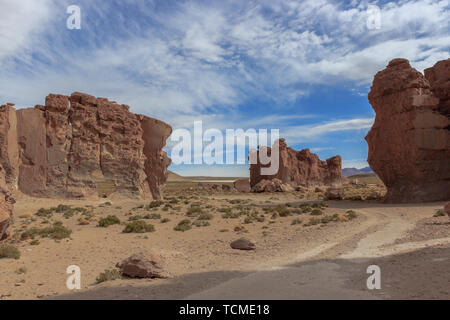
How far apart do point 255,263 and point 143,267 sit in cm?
280

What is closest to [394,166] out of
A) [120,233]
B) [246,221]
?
[246,221]

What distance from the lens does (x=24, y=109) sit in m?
21.9

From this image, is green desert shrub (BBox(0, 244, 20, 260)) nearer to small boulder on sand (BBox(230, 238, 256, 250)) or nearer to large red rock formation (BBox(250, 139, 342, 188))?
small boulder on sand (BBox(230, 238, 256, 250))

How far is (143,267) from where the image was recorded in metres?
A: 6.93

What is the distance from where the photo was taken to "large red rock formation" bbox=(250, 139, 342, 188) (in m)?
56.6

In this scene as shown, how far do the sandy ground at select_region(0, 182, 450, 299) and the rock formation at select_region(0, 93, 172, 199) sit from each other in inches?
379

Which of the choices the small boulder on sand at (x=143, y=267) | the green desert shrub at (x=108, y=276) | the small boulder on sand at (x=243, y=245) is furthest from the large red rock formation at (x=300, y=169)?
the green desert shrub at (x=108, y=276)

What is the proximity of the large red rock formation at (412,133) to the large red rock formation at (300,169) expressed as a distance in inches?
1167

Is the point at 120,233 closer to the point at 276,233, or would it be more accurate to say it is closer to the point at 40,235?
the point at 40,235

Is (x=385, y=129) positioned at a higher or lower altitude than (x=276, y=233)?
higher

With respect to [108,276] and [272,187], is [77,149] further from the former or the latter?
[272,187]
